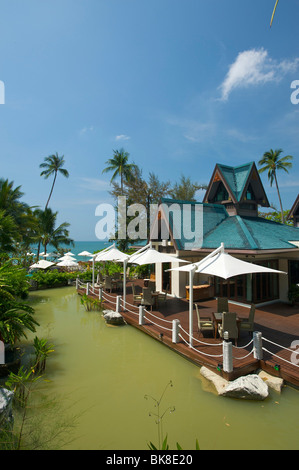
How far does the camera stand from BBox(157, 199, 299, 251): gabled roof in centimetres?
1414

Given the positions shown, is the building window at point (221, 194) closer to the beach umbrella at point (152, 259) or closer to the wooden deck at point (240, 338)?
the wooden deck at point (240, 338)

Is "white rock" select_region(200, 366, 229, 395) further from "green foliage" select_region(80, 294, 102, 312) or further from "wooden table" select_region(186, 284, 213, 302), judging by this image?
"green foliage" select_region(80, 294, 102, 312)

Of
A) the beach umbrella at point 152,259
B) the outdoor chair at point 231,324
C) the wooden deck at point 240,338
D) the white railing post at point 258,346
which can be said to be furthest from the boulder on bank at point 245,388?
the beach umbrella at point 152,259

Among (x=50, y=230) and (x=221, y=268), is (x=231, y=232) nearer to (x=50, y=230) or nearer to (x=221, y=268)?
(x=221, y=268)

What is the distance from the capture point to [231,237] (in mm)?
15164

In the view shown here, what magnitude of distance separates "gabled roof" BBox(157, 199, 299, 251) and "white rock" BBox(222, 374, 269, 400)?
7.44 metres

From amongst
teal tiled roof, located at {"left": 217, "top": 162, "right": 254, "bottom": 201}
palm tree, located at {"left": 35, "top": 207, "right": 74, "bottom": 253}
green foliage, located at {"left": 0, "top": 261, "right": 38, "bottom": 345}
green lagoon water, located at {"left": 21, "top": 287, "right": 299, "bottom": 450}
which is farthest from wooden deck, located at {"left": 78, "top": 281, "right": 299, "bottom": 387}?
palm tree, located at {"left": 35, "top": 207, "right": 74, "bottom": 253}

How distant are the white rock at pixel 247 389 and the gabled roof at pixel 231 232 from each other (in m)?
7.44

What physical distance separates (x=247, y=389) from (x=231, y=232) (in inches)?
418

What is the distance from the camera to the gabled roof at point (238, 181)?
62.3 feet

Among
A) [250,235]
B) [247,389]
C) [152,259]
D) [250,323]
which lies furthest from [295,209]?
[247,389]

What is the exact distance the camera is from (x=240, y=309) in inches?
524

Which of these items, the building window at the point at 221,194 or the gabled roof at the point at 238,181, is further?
the building window at the point at 221,194

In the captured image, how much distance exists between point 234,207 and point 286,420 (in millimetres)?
15407
